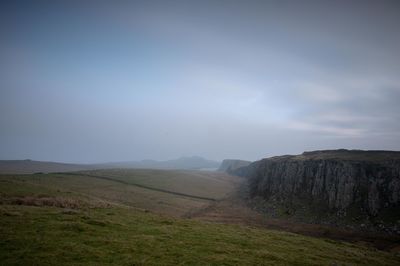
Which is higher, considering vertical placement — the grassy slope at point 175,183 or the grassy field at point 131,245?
the grassy field at point 131,245

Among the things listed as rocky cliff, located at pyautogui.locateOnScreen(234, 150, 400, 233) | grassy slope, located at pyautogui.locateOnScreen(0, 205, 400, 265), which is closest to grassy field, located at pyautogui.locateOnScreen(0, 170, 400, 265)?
grassy slope, located at pyautogui.locateOnScreen(0, 205, 400, 265)

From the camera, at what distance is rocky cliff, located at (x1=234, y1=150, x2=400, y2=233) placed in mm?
47531

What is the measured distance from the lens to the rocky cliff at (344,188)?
47.5m

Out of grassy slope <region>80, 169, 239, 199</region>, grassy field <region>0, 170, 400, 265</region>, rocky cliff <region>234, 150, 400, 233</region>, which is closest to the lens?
grassy field <region>0, 170, 400, 265</region>

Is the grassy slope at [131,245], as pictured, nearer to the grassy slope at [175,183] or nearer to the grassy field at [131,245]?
the grassy field at [131,245]

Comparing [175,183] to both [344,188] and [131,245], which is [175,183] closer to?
[344,188]

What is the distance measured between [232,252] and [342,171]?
50933 mm

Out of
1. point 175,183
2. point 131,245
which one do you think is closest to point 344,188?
point 131,245

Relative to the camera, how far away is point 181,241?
783 inches

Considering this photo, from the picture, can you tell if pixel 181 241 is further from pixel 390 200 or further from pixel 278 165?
pixel 278 165

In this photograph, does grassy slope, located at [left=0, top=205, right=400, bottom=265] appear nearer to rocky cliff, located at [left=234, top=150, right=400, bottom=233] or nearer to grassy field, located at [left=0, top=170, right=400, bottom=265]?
grassy field, located at [left=0, top=170, right=400, bottom=265]

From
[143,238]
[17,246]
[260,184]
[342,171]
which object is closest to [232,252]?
[143,238]

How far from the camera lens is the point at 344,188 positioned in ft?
179

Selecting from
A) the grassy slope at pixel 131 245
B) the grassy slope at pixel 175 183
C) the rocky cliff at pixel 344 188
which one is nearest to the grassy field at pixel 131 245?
the grassy slope at pixel 131 245
